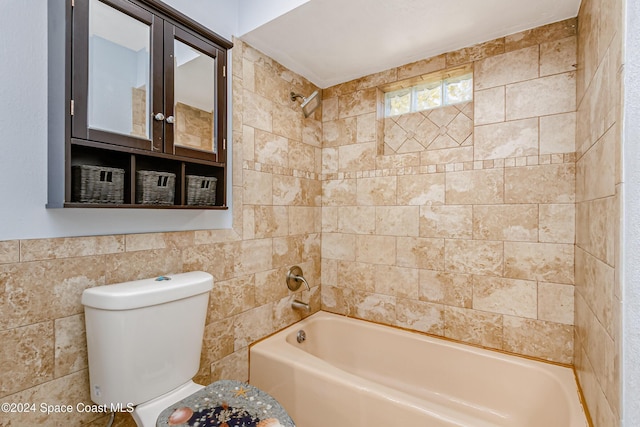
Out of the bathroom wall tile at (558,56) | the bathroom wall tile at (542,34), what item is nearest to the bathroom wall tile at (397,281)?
the bathroom wall tile at (558,56)

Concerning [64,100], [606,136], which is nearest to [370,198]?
[606,136]

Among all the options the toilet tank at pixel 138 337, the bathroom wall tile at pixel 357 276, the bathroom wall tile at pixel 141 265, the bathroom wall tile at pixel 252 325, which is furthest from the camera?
the bathroom wall tile at pixel 357 276

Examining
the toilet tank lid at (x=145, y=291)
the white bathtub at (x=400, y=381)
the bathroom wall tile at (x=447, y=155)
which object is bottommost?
the white bathtub at (x=400, y=381)

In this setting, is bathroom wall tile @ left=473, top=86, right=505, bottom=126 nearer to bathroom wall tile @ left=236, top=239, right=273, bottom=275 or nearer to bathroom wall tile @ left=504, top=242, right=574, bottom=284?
bathroom wall tile @ left=504, top=242, right=574, bottom=284

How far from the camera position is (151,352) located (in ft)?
3.82

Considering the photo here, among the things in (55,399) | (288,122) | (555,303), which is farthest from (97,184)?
(555,303)

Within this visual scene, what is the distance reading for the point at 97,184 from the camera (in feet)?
3.61

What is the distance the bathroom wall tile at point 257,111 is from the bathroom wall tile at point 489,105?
4.42ft

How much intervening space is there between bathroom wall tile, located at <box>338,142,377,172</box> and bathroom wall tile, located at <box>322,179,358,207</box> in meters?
0.11

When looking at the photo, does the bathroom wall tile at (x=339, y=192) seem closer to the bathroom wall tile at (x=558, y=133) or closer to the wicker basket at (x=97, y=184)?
the bathroom wall tile at (x=558, y=133)

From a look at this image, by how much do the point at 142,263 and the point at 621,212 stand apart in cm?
175

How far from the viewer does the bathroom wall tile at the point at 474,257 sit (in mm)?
1779

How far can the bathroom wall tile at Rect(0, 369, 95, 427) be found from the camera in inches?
39.3

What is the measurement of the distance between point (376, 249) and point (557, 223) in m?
1.11
